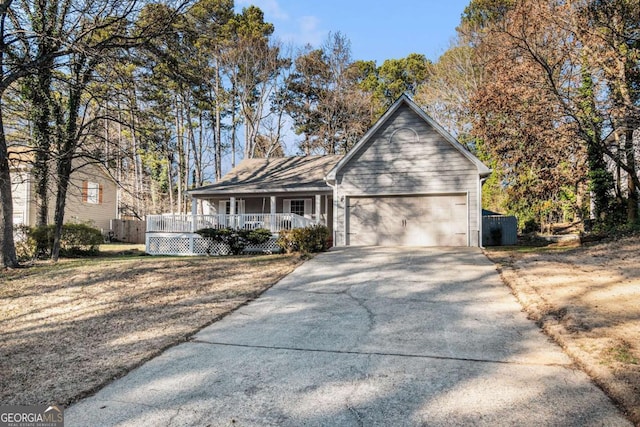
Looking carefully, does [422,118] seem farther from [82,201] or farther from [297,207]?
[82,201]

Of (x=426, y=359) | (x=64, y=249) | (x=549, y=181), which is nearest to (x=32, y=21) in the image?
(x=64, y=249)

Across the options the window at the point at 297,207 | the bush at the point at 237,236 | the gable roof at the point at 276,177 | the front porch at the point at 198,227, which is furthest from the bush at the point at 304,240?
the window at the point at 297,207

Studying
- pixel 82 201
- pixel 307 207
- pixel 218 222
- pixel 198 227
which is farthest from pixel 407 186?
pixel 82 201

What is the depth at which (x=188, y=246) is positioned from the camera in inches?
631

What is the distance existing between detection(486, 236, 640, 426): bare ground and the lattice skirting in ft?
28.3

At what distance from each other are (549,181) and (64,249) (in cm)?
2034

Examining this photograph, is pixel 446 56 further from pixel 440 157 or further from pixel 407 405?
pixel 407 405

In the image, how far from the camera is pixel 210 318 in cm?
591

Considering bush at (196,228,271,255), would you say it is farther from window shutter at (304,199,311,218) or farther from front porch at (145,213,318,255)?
window shutter at (304,199,311,218)

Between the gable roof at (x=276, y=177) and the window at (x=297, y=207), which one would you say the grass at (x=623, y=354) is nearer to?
the gable roof at (x=276, y=177)

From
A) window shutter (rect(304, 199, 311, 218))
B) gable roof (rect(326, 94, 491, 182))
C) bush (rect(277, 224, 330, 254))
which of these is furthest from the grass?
window shutter (rect(304, 199, 311, 218))

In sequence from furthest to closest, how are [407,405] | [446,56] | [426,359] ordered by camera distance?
1. [446,56]
2. [426,359]
3. [407,405]

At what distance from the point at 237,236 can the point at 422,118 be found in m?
8.52

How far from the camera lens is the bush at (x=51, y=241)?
14773 mm
